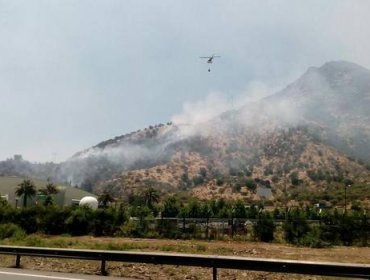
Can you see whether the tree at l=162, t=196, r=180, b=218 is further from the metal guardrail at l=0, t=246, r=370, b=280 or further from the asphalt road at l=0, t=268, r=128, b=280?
the asphalt road at l=0, t=268, r=128, b=280

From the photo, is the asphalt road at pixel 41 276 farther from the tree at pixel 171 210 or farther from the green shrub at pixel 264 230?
the tree at pixel 171 210

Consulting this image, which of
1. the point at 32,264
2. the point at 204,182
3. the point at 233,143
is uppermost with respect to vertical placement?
the point at 233,143

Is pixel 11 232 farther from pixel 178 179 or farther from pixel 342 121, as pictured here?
pixel 342 121

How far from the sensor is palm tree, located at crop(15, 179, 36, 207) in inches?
3988

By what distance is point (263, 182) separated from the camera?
481 ft

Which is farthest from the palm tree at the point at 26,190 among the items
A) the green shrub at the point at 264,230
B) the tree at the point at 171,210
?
the green shrub at the point at 264,230

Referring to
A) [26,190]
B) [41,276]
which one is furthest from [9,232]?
[26,190]

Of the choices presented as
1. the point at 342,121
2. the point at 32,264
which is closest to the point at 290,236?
the point at 32,264

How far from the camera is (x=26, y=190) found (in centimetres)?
10188

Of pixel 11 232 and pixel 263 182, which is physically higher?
pixel 263 182

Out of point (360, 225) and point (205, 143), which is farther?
point (205, 143)

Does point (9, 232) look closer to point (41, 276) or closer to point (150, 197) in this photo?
point (41, 276)

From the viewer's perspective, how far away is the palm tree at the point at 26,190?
101 meters

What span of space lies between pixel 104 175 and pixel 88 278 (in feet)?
619
